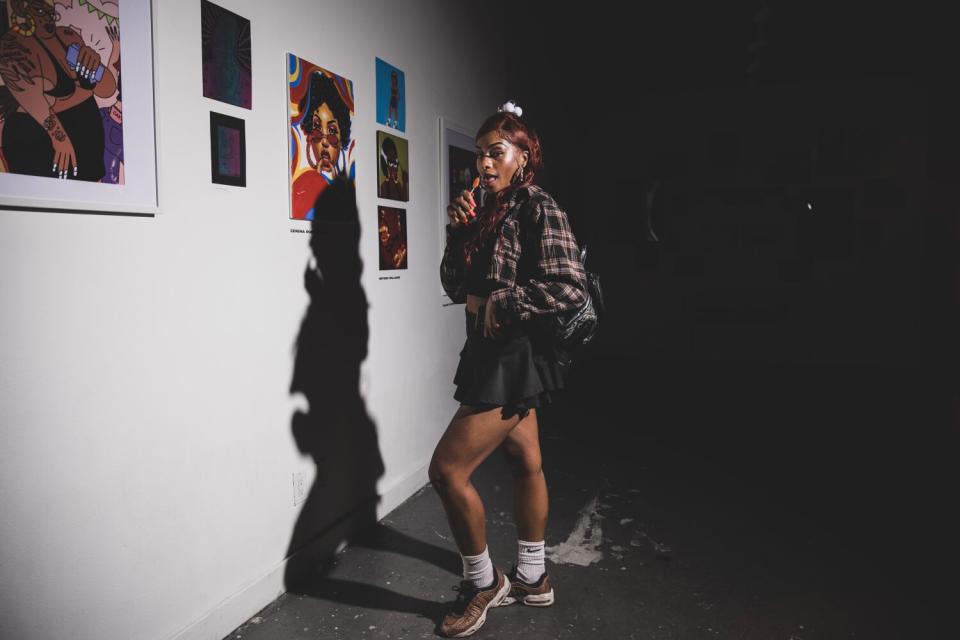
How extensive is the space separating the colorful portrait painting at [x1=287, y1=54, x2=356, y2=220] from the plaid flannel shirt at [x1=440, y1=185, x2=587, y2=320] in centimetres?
76

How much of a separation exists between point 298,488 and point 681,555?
1.45m

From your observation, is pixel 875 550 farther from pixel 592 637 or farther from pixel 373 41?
pixel 373 41

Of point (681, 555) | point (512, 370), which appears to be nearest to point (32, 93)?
point (512, 370)

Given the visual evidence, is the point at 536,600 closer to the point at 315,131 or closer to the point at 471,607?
the point at 471,607

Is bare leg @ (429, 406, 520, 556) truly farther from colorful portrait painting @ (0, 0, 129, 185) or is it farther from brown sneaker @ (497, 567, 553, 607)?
colorful portrait painting @ (0, 0, 129, 185)

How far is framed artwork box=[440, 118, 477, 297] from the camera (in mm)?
3268

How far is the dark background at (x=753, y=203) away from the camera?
187 inches

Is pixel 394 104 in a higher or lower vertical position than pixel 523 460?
higher

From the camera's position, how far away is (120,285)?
1531 millimetres

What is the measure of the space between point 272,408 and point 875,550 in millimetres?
2333

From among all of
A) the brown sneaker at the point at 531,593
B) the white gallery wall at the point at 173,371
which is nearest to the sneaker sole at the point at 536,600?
the brown sneaker at the point at 531,593

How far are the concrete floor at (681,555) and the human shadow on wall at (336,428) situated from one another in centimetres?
2

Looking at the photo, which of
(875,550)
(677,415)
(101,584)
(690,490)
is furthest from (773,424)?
(101,584)

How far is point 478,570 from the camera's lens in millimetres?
1969
